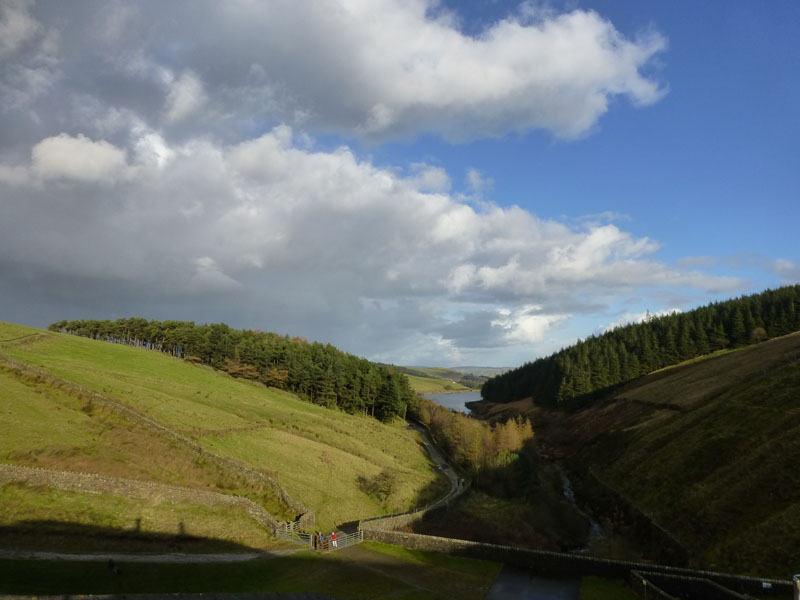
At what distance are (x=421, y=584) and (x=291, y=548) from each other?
11142 mm

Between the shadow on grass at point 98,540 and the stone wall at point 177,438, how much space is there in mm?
9920

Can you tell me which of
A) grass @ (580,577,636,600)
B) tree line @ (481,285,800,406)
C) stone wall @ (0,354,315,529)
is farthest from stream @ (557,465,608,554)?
tree line @ (481,285,800,406)

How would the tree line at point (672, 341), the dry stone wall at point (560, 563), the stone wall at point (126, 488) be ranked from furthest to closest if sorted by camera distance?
1. the tree line at point (672, 341)
2. the stone wall at point (126, 488)
3. the dry stone wall at point (560, 563)

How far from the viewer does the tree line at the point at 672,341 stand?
399ft

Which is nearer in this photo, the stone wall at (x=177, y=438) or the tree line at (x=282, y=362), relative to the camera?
the stone wall at (x=177, y=438)

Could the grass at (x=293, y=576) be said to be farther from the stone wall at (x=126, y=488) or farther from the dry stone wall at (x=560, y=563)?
the stone wall at (x=126, y=488)

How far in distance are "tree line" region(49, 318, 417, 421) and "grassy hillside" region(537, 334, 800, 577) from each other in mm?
50309

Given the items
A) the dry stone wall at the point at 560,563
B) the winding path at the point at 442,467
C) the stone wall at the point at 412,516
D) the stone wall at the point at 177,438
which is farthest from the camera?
the winding path at the point at 442,467

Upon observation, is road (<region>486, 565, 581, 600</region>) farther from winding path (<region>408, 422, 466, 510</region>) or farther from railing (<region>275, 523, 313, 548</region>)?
winding path (<region>408, 422, 466, 510</region>)

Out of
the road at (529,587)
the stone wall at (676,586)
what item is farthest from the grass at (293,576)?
the stone wall at (676,586)

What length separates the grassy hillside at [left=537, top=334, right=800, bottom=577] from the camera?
114ft

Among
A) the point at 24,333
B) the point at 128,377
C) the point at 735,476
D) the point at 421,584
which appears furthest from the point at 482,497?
the point at 24,333

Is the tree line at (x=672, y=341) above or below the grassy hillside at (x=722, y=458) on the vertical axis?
above

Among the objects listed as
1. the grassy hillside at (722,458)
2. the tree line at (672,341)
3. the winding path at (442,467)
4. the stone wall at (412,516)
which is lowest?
the winding path at (442,467)
